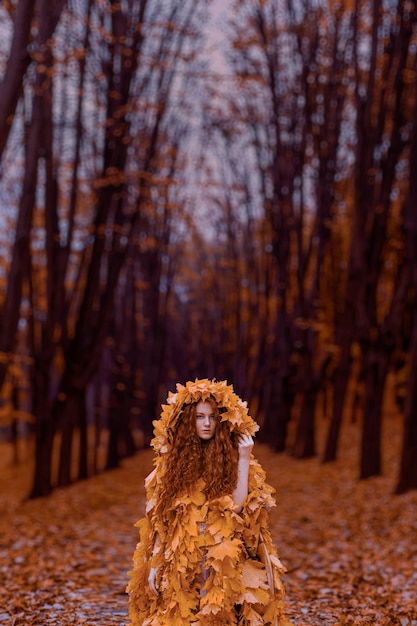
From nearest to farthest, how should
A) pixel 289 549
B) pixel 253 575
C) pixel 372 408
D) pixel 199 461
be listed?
pixel 253 575 < pixel 199 461 < pixel 289 549 < pixel 372 408

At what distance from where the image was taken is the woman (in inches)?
172

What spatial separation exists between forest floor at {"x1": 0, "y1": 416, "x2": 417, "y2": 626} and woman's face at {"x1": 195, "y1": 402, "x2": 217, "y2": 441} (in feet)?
7.63

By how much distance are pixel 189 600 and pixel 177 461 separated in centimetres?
81

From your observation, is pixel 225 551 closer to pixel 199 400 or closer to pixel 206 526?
pixel 206 526

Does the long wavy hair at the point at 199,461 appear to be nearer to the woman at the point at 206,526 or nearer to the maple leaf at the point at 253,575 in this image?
the woman at the point at 206,526

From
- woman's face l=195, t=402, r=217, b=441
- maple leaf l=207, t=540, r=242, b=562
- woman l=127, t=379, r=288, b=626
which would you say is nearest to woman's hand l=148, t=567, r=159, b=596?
woman l=127, t=379, r=288, b=626

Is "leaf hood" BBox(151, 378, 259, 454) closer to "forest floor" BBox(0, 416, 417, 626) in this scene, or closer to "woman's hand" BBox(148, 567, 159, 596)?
"woman's hand" BBox(148, 567, 159, 596)

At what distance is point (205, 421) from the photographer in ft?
14.8

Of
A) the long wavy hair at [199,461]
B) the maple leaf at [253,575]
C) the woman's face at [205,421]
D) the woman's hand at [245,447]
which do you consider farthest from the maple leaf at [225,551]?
the woman's face at [205,421]

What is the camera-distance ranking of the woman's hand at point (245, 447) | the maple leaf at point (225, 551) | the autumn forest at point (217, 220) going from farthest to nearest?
1. the autumn forest at point (217, 220)
2. the woman's hand at point (245, 447)
3. the maple leaf at point (225, 551)

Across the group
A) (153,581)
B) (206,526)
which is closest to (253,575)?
(206,526)

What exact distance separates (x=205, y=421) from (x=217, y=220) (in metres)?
23.0

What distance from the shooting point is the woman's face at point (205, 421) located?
4.50m

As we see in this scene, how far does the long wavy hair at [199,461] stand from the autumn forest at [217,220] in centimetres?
213
